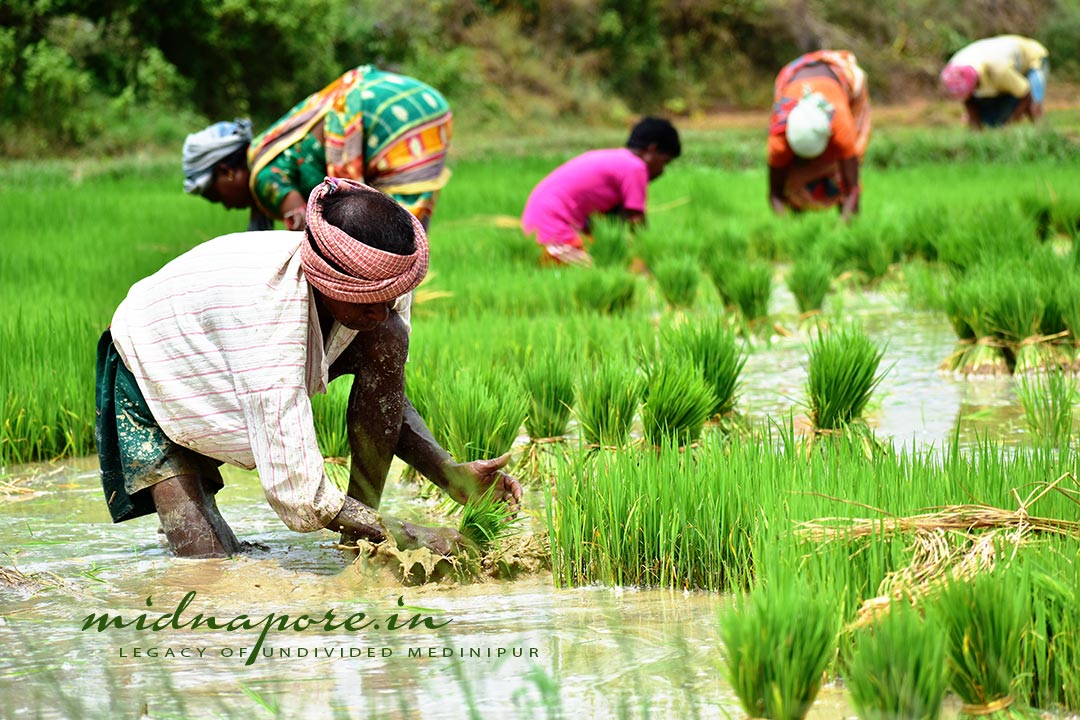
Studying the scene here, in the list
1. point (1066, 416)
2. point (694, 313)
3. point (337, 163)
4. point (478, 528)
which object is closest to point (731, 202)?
point (694, 313)

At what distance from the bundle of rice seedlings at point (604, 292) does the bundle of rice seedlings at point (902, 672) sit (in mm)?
4242

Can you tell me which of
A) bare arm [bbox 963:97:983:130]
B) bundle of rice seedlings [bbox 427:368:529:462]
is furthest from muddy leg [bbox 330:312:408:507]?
bare arm [bbox 963:97:983:130]

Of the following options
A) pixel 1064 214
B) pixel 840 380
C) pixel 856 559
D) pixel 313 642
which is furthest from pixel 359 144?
pixel 1064 214

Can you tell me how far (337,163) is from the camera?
5293mm

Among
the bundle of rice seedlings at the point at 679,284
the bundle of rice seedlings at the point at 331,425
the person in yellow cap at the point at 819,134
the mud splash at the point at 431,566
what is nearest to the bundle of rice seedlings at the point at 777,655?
the mud splash at the point at 431,566

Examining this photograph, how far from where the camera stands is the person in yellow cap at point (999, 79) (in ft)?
47.6

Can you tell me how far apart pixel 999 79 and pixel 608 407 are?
40.9ft

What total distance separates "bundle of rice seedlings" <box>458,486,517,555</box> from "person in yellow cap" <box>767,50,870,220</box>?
5.56 m

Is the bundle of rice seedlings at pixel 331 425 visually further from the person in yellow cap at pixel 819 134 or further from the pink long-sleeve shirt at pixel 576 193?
the person in yellow cap at pixel 819 134

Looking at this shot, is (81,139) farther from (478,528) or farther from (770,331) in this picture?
(478,528)

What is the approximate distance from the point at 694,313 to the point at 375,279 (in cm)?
377

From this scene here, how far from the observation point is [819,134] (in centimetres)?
809

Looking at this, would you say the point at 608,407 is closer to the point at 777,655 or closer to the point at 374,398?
the point at 374,398

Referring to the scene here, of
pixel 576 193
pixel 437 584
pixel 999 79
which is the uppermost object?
pixel 999 79
